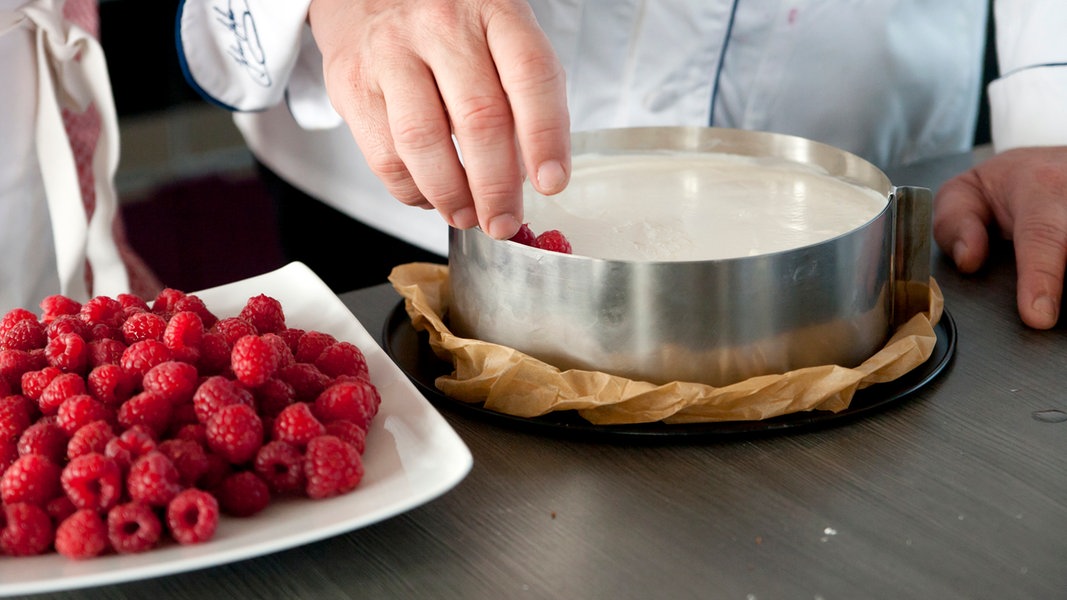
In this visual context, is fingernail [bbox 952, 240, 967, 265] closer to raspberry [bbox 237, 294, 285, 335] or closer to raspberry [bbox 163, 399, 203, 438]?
raspberry [bbox 237, 294, 285, 335]

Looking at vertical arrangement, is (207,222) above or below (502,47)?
below

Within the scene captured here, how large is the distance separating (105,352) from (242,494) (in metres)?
0.20

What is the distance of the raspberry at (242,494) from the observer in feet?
2.37

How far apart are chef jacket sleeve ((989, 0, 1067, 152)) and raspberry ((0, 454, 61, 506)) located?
1182 mm

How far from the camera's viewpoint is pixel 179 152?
3533 mm

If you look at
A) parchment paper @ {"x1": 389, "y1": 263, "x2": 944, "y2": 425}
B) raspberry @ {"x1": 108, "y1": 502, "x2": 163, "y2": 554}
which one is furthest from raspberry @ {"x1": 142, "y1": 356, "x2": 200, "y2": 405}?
parchment paper @ {"x1": 389, "y1": 263, "x2": 944, "y2": 425}

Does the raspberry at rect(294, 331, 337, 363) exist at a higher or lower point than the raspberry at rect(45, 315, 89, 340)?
lower

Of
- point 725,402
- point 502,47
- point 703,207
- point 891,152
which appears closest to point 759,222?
point 703,207

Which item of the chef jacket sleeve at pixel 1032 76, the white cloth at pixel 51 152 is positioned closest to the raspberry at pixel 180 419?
the white cloth at pixel 51 152

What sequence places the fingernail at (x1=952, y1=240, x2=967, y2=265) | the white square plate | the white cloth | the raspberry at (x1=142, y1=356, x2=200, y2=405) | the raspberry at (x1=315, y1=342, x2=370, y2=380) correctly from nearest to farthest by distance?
the white square plate < the raspberry at (x1=142, y1=356, x2=200, y2=405) < the raspberry at (x1=315, y1=342, x2=370, y2=380) < the fingernail at (x1=952, y1=240, x2=967, y2=265) < the white cloth

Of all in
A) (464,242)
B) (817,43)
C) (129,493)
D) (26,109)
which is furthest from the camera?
(817,43)

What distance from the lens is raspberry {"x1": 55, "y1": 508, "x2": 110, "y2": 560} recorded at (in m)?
0.67

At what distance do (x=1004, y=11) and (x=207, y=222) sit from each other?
8.55ft

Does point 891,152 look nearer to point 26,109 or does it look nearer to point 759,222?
point 759,222
